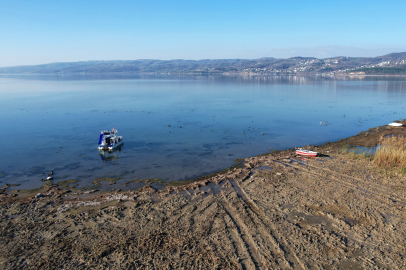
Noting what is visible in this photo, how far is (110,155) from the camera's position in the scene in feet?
74.3

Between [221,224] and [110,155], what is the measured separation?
1470cm

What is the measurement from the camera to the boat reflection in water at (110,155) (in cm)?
2164

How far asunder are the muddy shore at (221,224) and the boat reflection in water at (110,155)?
18.7 ft

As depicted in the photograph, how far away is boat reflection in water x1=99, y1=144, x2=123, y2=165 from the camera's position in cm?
2164

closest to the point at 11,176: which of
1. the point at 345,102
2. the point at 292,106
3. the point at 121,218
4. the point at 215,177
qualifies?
the point at 121,218

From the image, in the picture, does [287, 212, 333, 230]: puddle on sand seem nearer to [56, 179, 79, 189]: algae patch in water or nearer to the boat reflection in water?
[56, 179, 79, 189]: algae patch in water

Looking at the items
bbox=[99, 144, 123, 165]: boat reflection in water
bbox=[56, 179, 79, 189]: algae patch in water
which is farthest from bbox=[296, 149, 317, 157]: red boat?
bbox=[56, 179, 79, 189]: algae patch in water

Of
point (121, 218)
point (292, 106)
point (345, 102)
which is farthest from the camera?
point (345, 102)

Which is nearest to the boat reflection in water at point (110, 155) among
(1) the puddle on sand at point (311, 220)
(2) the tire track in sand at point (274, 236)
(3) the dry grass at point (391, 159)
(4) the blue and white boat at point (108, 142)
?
(4) the blue and white boat at point (108, 142)

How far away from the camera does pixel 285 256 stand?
9.45 metres

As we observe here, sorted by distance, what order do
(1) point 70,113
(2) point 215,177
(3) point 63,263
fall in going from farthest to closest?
(1) point 70,113 → (2) point 215,177 → (3) point 63,263

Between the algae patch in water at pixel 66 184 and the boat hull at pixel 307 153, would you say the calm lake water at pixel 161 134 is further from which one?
the boat hull at pixel 307 153

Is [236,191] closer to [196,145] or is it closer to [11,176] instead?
[196,145]

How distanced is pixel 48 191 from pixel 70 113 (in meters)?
32.0
